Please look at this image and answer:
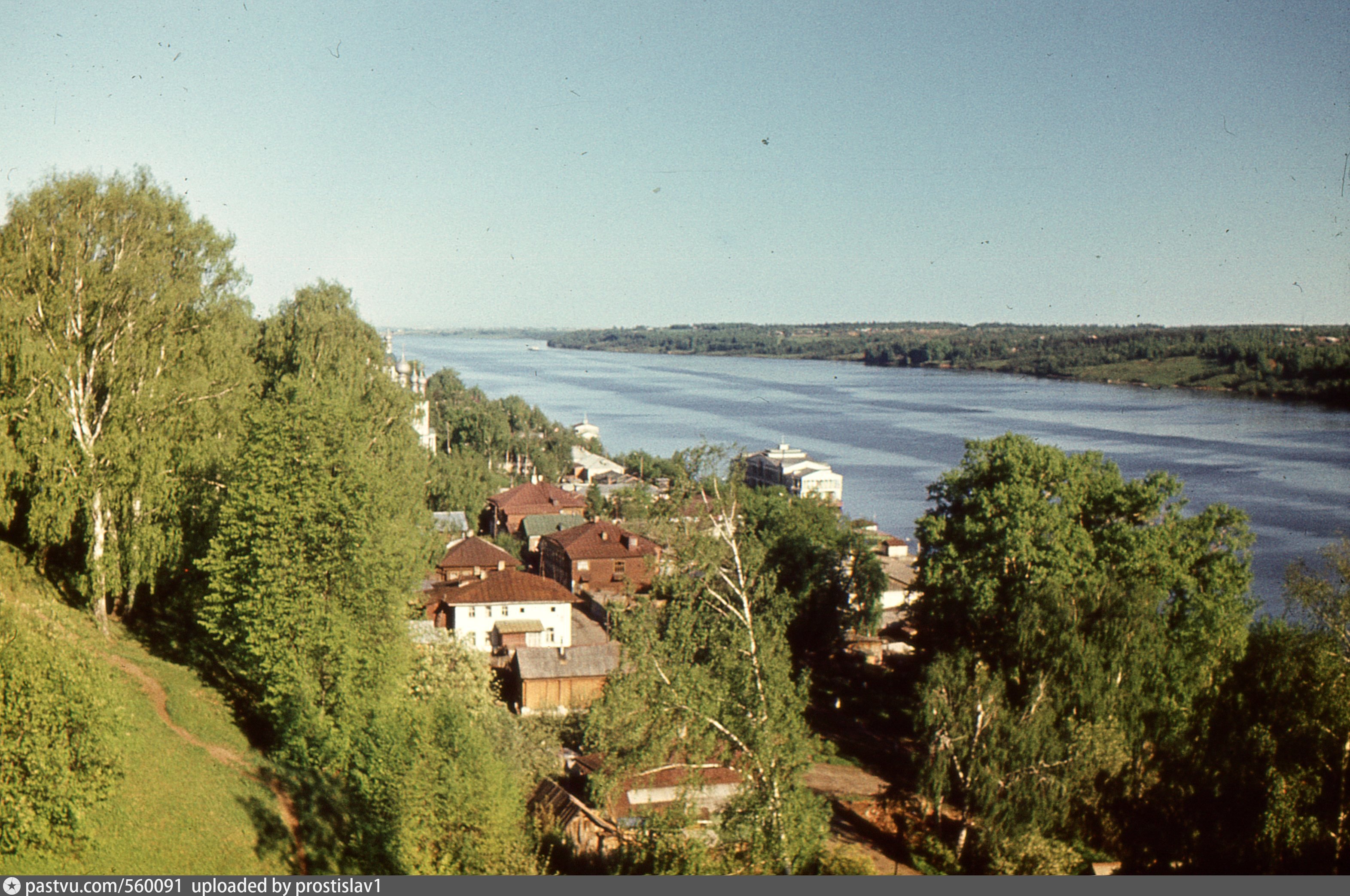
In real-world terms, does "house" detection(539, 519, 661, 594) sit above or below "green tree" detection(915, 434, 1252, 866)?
below

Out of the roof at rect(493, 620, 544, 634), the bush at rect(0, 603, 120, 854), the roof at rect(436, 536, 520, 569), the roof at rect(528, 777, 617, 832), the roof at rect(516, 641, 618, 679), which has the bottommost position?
the roof at rect(493, 620, 544, 634)

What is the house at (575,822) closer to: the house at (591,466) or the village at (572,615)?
the village at (572,615)

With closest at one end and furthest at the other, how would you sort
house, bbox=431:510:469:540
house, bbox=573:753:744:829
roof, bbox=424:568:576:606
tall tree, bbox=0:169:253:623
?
1. tall tree, bbox=0:169:253:623
2. house, bbox=573:753:744:829
3. roof, bbox=424:568:576:606
4. house, bbox=431:510:469:540

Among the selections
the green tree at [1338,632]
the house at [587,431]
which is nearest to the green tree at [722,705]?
the green tree at [1338,632]

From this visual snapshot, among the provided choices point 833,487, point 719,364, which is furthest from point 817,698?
point 719,364

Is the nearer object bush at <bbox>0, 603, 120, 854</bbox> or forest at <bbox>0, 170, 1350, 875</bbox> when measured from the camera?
bush at <bbox>0, 603, 120, 854</bbox>

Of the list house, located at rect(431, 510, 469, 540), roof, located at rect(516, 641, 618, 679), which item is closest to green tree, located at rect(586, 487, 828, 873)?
roof, located at rect(516, 641, 618, 679)

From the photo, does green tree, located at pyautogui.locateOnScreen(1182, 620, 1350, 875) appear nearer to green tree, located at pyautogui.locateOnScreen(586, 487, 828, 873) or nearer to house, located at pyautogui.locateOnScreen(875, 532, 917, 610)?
green tree, located at pyautogui.locateOnScreen(586, 487, 828, 873)
